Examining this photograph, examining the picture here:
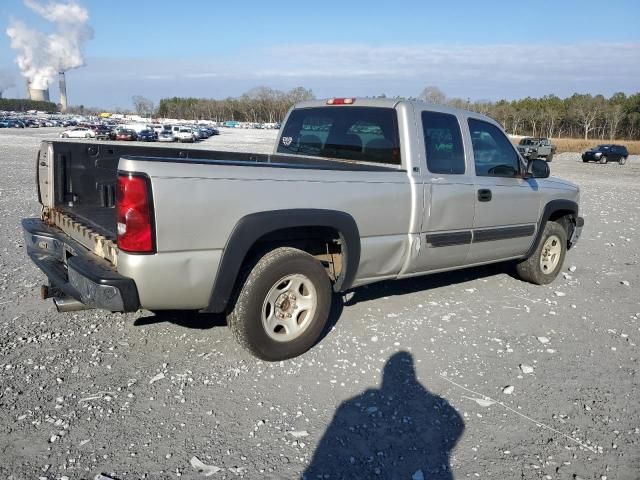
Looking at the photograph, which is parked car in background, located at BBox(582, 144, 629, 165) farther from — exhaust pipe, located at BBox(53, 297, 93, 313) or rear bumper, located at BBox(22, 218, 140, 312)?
exhaust pipe, located at BBox(53, 297, 93, 313)

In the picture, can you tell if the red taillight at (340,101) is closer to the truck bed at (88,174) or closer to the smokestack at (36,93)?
the truck bed at (88,174)

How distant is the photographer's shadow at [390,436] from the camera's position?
2.83 meters

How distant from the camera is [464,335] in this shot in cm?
466

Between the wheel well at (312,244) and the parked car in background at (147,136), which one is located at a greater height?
the parked car in background at (147,136)

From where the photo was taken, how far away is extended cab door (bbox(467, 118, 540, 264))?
5.11 metres

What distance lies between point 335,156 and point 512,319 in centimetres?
228

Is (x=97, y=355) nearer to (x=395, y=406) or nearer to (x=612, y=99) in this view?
(x=395, y=406)

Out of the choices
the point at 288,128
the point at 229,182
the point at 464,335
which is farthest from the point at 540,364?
the point at 288,128

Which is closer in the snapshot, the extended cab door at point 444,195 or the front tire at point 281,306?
the front tire at point 281,306

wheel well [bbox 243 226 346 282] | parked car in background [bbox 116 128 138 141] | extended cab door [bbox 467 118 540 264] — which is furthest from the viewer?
parked car in background [bbox 116 128 138 141]

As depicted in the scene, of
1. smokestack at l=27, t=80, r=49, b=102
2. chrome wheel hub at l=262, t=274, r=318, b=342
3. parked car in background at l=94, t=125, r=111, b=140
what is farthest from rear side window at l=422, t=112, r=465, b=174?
smokestack at l=27, t=80, r=49, b=102

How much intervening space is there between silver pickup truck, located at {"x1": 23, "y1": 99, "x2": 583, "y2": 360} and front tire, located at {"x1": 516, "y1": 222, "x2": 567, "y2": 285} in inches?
1.5

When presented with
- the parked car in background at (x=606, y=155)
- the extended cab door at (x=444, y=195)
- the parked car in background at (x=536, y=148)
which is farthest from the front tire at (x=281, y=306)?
the parked car in background at (x=606, y=155)

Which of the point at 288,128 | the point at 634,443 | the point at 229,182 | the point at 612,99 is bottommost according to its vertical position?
the point at 634,443
